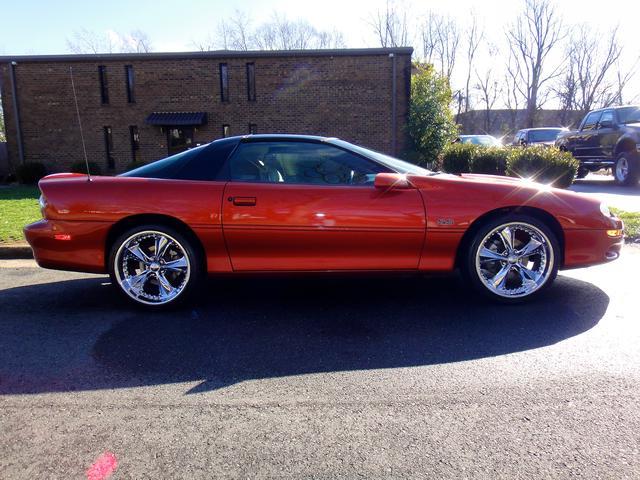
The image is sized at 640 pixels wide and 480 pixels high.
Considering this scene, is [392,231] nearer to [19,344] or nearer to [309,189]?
[309,189]

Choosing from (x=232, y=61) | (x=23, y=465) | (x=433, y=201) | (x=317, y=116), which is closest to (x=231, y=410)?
(x=23, y=465)

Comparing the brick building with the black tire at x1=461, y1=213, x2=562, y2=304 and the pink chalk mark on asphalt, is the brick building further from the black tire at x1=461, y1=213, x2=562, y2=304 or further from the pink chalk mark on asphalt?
the pink chalk mark on asphalt

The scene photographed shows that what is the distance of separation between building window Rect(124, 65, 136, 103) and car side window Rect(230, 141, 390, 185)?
56.4ft

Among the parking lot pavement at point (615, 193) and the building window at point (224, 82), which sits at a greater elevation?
the building window at point (224, 82)

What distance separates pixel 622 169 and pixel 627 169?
0.34 meters

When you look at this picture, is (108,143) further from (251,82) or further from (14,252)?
(14,252)

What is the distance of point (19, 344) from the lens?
3.18m

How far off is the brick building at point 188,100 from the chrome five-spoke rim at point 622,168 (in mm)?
7316

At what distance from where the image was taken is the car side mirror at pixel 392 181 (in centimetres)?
356

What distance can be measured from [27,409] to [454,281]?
12.1 feet

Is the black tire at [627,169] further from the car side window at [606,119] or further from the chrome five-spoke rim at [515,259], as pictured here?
the chrome five-spoke rim at [515,259]

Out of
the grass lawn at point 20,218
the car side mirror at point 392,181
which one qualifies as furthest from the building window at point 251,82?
the car side mirror at point 392,181

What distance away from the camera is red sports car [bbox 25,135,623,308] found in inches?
143

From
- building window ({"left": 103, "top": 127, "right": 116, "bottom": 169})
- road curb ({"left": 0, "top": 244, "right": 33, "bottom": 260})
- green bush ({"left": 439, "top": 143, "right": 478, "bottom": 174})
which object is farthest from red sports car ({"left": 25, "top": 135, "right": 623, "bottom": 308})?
building window ({"left": 103, "top": 127, "right": 116, "bottom": 169})
